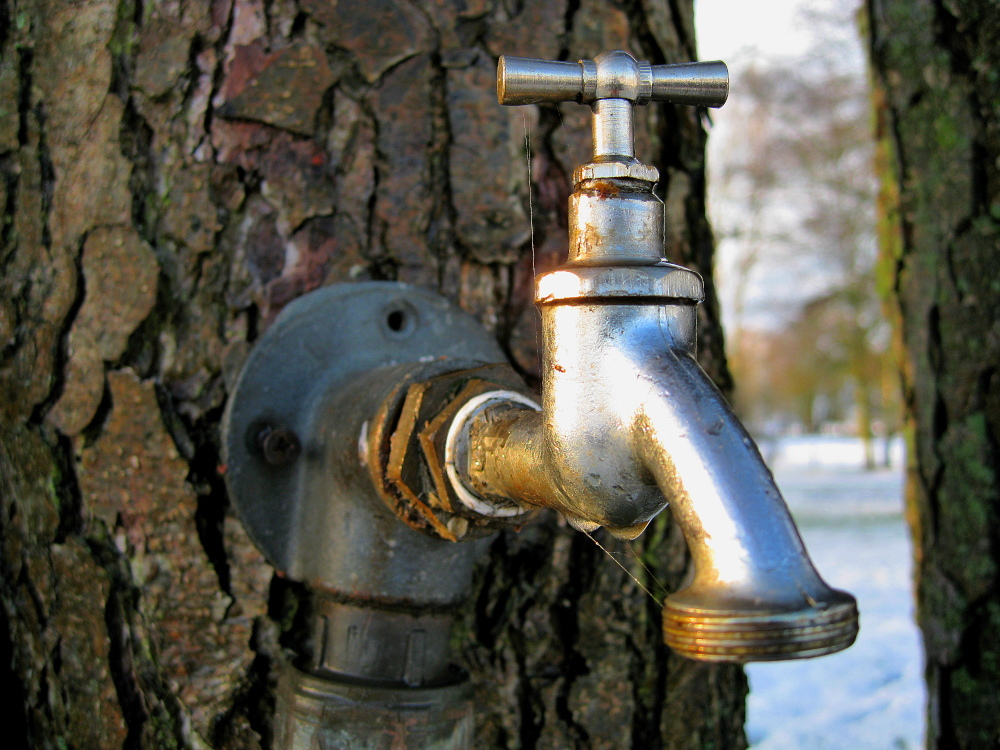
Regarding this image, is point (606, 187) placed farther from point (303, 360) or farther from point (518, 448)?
point (303, 360)

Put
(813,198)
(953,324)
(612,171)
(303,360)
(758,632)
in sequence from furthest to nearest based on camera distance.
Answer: (813,198), (953,324), (303,360), (612,171), (758,632)

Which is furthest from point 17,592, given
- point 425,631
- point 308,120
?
point 308,120

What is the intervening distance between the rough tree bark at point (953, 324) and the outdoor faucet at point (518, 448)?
0.70 m

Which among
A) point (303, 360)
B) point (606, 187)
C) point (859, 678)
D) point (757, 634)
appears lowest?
point (859, 678)

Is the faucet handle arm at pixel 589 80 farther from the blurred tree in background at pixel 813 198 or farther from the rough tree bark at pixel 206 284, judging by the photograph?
the blurred tree in background at pixel 813 198

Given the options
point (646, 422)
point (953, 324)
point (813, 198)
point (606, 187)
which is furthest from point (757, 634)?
point (813, 198)

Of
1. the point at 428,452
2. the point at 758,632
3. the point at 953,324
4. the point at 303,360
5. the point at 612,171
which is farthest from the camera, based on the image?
the point at 953,324

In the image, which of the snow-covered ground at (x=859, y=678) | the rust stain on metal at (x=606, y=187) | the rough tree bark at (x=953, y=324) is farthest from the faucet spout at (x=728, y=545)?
the snow-covered ground at (x=859, y=678)

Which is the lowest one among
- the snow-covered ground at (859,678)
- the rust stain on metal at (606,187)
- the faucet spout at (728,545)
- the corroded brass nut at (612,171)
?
the snow-covered ground at (859,678)

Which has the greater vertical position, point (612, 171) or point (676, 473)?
point (612, 171)

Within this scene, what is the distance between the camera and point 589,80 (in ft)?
1.70

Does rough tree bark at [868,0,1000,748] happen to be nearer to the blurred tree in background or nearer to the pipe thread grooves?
the pipe thread grooves

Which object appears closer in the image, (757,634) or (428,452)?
(757,634)

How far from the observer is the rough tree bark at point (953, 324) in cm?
110
